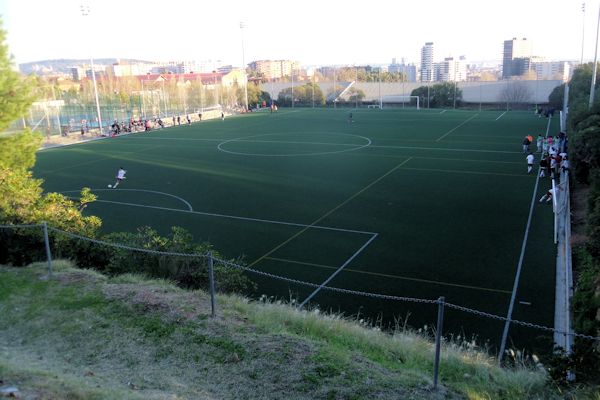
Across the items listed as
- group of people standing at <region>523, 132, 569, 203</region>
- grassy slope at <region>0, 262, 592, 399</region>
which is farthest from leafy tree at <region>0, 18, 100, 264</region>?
group of people standing at <region>523, 132, 569, 203</region>

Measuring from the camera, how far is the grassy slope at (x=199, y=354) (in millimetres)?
6426

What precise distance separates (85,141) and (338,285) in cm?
4035

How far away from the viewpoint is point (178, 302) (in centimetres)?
934

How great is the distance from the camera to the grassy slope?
643 cm

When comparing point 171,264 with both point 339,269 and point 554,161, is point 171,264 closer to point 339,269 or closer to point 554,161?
point 339,269

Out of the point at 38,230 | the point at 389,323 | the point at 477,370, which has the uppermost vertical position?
the point at 38,230

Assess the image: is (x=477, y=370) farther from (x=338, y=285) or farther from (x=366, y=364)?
(x=338, y=285)

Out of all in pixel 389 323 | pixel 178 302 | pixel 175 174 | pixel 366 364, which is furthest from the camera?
pixel 175 174

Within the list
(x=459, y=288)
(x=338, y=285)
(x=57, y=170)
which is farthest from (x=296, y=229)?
(x=57, y=170)

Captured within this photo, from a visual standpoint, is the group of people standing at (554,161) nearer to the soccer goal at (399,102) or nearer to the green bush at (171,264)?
the green bush at (171,264)

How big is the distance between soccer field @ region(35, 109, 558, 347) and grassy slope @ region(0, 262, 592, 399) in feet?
13.0

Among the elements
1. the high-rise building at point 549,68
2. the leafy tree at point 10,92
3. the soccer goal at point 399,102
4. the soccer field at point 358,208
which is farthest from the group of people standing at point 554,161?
the high-rise building at point 549,68

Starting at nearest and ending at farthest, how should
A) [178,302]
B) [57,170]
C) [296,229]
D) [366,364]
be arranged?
[366,364] → [178,302] → [296,229] → [57,170]

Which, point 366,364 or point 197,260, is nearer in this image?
point 366,364
